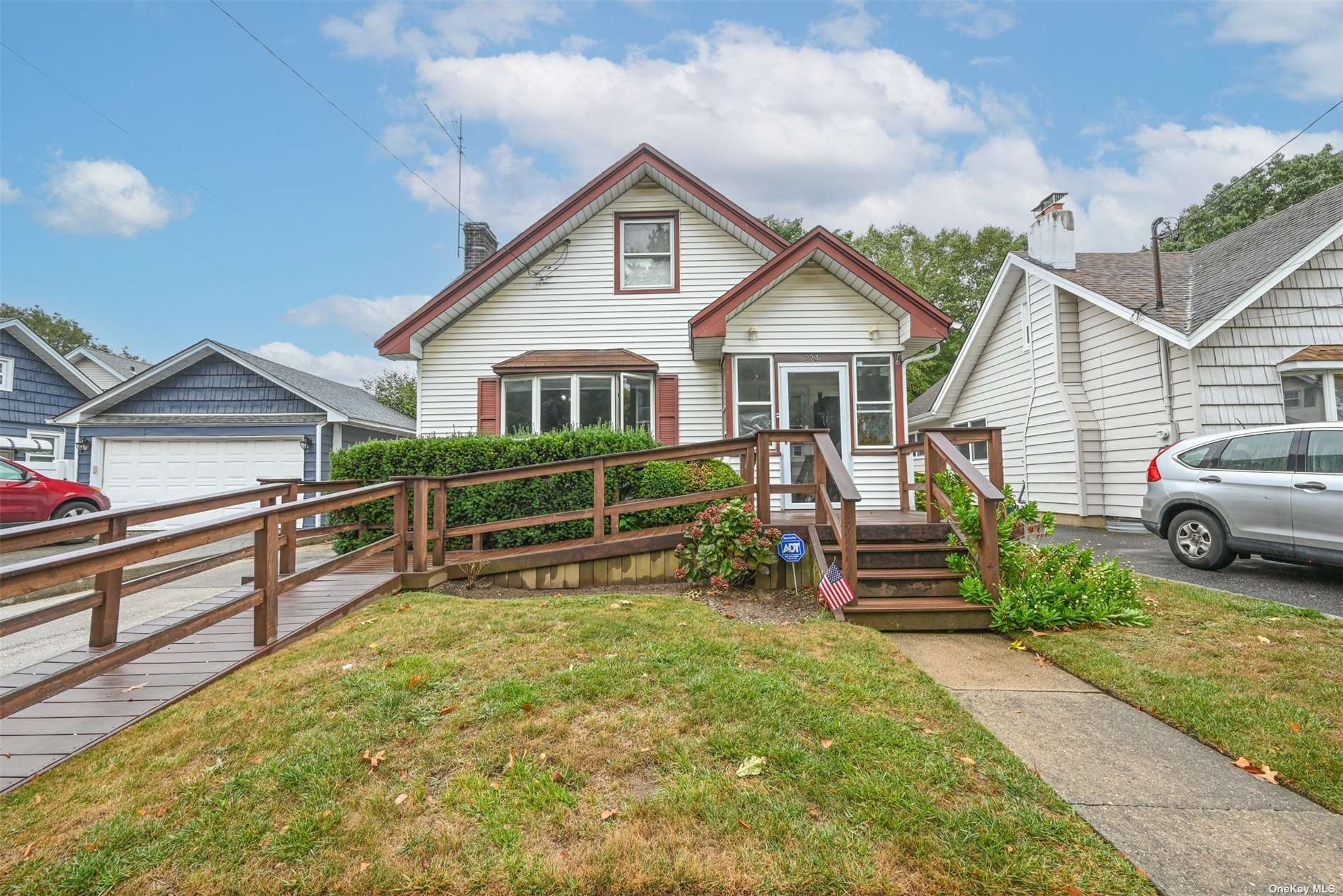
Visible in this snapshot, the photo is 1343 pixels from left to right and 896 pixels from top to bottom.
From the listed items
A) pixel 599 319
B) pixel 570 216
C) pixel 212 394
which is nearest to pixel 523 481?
pixel 599 319

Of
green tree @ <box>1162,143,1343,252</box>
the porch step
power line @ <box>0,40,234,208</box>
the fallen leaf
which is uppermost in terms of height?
green tree @ <box>1162,143,1343,252</box>

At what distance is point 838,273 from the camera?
903cm

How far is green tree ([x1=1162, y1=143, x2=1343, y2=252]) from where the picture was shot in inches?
894

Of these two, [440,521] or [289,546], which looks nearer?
[289,546]

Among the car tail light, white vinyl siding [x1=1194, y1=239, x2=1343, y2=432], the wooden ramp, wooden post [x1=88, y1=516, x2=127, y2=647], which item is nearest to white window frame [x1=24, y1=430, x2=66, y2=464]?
the wooden ramp

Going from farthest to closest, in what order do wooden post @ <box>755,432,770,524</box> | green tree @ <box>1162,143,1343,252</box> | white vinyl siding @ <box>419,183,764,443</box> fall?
green tree @ <box>1162,143,1343,252</box> → white vinyl siding @ <box>419,183,764,443</box> → wooden post @ <box>755,432,770,524</box>

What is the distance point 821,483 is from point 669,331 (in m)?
5.23

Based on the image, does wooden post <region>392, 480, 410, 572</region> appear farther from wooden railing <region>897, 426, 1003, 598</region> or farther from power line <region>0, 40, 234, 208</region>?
power line <region>0, 40, 234, 208</region>

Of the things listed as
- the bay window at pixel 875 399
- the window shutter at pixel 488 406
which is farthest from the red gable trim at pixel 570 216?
Result: the bay window at pixel 875 399

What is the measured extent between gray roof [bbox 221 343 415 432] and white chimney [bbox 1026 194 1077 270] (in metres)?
15.1

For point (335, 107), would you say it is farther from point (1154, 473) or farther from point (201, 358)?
point (1154, 473)

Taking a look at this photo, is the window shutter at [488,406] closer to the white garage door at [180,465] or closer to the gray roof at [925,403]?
the white garage door at [180,465]

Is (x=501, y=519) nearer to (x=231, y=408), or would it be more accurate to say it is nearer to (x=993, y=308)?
(x=231, y=408)

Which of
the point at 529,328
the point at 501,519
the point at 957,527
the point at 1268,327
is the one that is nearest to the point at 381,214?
the point at 529,328
